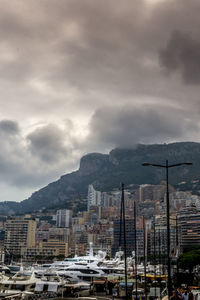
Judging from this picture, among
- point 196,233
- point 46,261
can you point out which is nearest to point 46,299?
point 46,261

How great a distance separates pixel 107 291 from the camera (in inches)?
1841

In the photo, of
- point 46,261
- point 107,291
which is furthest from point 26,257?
point 107,291

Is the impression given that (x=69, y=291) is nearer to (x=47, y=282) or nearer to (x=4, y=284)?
(x=47, y=282)

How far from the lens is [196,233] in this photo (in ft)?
611

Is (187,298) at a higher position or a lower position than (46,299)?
higher

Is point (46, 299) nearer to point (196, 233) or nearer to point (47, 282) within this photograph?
point (47, 282)

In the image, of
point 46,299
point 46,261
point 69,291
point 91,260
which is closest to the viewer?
point 46,299

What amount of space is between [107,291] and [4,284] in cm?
1246

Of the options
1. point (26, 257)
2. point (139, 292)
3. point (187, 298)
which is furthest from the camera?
point (26, 257)

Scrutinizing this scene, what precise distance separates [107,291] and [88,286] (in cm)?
242

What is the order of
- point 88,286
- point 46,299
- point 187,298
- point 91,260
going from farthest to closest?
point 91,260 < point 88,286 < point 46,299 < point 187,298

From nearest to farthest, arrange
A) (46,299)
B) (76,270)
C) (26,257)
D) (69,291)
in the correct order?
(46,299)
(69,291)
(76,270)
(26,257)

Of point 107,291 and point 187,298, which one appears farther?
point 107,291

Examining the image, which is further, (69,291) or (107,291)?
(107,291)
